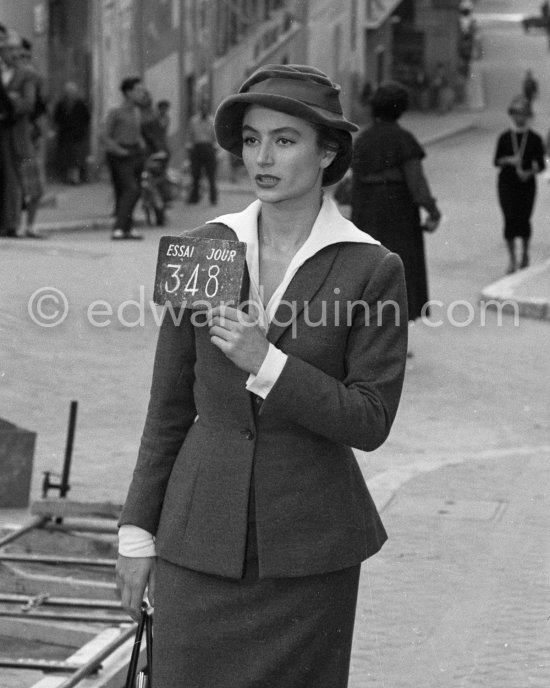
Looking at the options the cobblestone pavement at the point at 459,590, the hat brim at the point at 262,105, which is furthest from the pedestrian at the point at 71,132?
the hat brim at the point at 262,105

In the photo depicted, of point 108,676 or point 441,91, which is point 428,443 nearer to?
point 108,676

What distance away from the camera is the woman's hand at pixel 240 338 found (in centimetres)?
294

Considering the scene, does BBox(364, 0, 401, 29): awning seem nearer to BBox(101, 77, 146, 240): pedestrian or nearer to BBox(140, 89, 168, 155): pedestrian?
BBox(140, 89, 168, 155): pedestrian

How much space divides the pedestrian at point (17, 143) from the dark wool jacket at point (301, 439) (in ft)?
39.5

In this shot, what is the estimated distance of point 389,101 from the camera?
403 inches

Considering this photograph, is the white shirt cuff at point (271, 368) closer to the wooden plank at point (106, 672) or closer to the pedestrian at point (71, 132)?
the wooden plank at point (106, 672)

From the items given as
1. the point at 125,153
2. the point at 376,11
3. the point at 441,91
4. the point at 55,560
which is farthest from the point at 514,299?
the point at 441,91

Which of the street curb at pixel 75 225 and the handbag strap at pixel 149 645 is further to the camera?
the street curb at pixel 75 225

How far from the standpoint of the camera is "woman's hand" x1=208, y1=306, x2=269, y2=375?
2936 millimetres

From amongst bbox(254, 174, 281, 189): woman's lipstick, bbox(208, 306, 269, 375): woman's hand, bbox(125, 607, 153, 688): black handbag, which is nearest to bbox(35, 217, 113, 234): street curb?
bbox(125, 607, 153, 688): black handbag

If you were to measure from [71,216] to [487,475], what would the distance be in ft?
52.1

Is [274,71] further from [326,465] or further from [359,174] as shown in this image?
[359,174]

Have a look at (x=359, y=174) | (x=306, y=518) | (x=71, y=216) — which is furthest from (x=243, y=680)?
(x=71, y=216)

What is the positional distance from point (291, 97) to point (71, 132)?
25.5 meters
